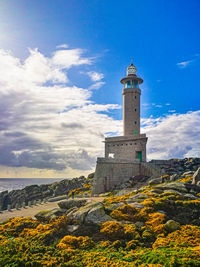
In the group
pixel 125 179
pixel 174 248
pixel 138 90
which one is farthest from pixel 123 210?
pixel 138 90

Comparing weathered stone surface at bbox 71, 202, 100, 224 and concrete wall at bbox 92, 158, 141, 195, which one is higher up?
concrete wall at bbox 92, 158, 141, 195

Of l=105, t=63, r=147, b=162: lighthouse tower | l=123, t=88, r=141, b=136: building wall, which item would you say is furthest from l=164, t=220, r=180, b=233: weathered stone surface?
l=123, t=88, r=141, b=136: building wall

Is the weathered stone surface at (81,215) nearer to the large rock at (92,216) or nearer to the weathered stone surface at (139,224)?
the large rock at (92,216)

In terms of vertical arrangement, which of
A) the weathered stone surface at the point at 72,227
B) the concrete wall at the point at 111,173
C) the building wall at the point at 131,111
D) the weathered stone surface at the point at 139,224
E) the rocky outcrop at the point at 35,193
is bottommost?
Result: the rocky outcrop at the point at 35,193

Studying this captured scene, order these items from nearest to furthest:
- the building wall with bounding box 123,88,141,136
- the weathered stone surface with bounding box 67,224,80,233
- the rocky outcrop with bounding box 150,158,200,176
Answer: the weathered stone surface with bounding box 67,224,80,233, the rocky outcrop with bounding box 150,158,200,176, the building wall with bounding box 123,88,141,136

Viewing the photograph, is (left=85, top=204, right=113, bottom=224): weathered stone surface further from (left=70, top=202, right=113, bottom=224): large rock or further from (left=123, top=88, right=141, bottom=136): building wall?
(left=123, top=88, right=141, bottom=136): building wall

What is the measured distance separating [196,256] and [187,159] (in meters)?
37.4

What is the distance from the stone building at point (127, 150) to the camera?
112ft

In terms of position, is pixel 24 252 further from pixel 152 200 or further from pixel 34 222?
pixel 152 200

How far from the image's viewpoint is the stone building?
34.1 m

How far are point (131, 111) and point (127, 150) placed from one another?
369 inches

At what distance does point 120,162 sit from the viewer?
35719 millimetres

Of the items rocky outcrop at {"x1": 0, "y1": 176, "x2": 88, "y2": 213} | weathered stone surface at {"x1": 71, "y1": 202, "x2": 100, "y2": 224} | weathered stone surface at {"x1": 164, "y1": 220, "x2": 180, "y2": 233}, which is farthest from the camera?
rocky outcrop at {"x1": 0, "y1": 176, "x2": 88, "y2": 213}

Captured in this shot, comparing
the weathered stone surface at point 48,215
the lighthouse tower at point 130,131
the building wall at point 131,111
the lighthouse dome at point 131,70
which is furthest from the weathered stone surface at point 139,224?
the lighthouse dome at point 131,70
